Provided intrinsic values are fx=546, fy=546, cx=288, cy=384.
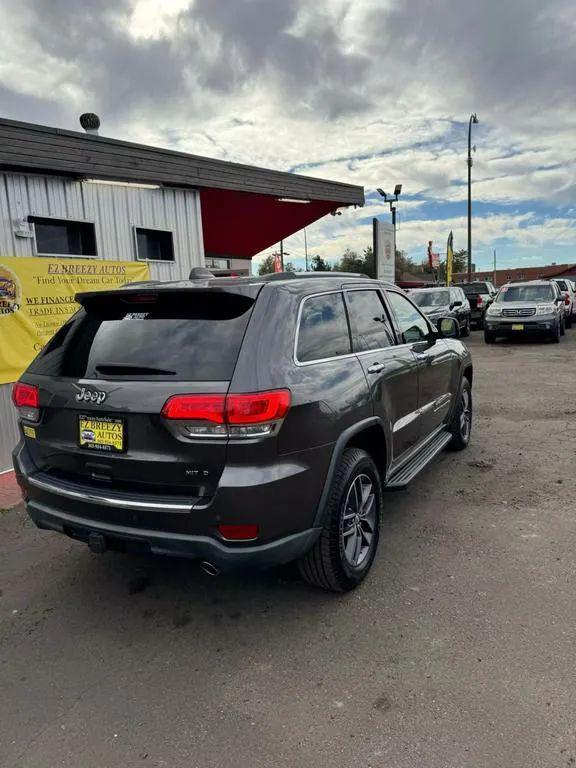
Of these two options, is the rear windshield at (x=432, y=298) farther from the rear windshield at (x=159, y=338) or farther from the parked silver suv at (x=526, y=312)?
the rear windshield at (x=159, y=338)

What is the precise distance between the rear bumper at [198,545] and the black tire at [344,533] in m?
0.18

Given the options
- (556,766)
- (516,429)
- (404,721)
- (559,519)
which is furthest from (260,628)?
(516,429)

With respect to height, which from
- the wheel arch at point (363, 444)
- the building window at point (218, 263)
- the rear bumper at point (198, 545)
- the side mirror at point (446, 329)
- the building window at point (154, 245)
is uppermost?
the building window at point (218, 263)

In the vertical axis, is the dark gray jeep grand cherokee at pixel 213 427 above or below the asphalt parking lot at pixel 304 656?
above

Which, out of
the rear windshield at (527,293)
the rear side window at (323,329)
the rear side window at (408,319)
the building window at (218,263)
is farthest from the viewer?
the rear windshield at (527,293)

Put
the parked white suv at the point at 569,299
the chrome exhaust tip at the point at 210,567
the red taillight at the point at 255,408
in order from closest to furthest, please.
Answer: the red taillight at the point at 255,408, the chrome exhaust tip at the point at 210,567, the parked white suv at the point at 569,299

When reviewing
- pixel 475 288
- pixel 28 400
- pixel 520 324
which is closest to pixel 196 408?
pixel 28 400

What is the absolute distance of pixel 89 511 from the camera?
9.32ft

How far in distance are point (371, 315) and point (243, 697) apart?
8.33 feet

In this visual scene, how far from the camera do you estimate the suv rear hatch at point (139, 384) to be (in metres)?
2.58

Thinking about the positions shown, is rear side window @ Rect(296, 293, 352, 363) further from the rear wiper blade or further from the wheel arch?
the rear wiper blade

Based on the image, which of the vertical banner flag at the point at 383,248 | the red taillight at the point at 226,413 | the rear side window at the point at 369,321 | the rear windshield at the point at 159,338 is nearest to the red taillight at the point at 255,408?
the red taillight at the point at 226,413

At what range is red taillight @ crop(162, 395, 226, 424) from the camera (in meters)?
2.49

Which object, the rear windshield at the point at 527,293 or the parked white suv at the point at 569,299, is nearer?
the rear windshield at the point at 527,293
